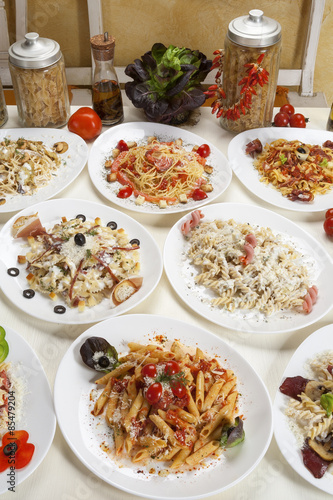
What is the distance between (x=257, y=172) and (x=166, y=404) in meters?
1.61

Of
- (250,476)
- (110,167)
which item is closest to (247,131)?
(110,167)

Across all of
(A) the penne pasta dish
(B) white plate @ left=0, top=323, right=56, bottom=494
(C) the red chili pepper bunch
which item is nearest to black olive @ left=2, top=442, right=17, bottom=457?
(B) white plate @ left=0, top=323, right=56, bottom=494

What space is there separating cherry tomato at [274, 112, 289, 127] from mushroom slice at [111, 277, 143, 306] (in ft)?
5.12

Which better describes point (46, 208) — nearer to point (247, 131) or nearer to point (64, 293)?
point (64, 293)

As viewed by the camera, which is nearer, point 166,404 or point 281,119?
point 166,404

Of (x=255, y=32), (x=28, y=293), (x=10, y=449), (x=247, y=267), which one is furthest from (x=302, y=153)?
(x=10, y=449)

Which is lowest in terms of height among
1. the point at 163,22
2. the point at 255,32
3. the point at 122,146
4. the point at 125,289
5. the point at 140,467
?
the point at 140,467

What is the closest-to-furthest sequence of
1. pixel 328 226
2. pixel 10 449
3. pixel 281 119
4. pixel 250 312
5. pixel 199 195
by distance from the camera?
pixel 10 449
pixel 250 312
pixel 328 226
pixel 199 195
pixel 281 119

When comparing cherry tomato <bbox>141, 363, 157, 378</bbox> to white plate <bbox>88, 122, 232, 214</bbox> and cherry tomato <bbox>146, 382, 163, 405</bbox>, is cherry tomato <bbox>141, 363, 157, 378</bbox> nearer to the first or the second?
cherry tomato <bbox>146, 382, 163, 405</bbox>

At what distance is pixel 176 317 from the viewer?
234 cm

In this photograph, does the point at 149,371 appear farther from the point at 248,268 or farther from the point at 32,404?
the point at 248,268

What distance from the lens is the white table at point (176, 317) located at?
1.78 metres

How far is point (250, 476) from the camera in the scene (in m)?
1.82

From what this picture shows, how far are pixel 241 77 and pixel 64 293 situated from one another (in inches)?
64.1
